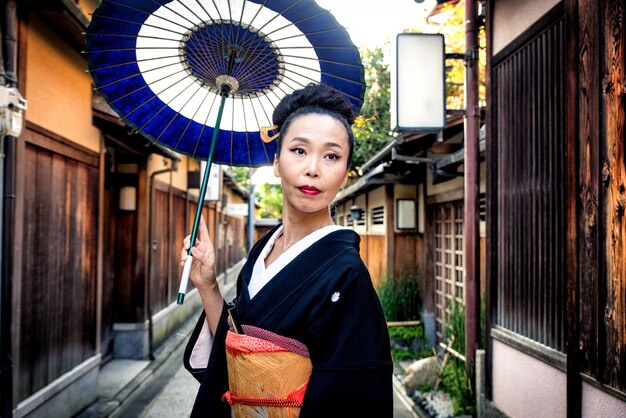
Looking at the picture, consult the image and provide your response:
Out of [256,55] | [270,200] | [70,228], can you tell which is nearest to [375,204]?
[70,228]

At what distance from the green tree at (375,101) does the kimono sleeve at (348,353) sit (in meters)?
13.9

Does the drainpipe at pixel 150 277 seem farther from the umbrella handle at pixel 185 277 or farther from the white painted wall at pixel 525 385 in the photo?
the umbrella handle at pixel 185 277

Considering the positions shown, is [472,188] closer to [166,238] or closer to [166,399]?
[166,399]

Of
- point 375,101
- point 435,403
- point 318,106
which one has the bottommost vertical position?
point 435,403

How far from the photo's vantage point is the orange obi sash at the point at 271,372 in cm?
189

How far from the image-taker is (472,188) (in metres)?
5.85

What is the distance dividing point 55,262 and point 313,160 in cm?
502

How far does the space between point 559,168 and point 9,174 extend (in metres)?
4.87

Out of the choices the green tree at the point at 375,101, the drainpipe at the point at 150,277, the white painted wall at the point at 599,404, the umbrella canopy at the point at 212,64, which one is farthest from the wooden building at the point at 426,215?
the umbrella canopy at the point at 212,64

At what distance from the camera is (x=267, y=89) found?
9.30 feet

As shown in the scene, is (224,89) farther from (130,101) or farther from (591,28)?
(591,28)

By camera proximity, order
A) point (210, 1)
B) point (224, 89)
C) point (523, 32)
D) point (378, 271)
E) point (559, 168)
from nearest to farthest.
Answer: point (210, 1) → point (224, 89) → point (559, 168) → point (523, 32) → point (378, 271)

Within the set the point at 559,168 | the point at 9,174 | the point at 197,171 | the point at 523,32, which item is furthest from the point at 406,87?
the point at 197,171

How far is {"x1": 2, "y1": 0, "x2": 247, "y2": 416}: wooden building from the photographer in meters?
5.05
